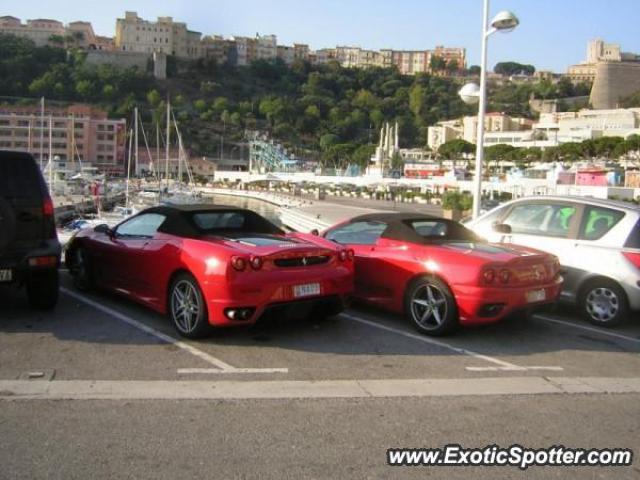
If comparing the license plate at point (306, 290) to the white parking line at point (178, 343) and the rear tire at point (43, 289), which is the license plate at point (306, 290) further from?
the rear tire at point (43, 289)

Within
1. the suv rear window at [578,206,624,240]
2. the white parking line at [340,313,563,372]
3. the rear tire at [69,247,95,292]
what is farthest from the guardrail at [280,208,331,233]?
the white parking line at [340,313,563,372]

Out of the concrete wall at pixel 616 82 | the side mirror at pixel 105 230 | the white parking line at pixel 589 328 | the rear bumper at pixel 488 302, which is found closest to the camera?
the rear bumper at pixel 488 302

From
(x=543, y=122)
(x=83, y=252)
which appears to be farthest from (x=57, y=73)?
(x=83, y=252)

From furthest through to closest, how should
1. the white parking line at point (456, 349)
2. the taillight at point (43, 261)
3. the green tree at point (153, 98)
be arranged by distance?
1. the green tree at point (153, 98)
2. the taillight at point (43, 261)
3. the white parking line at point (456, 349)

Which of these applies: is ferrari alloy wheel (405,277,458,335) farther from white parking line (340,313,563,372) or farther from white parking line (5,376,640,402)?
white parking line (5,376,640,402)

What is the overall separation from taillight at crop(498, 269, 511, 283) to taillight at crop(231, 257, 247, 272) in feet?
8.44

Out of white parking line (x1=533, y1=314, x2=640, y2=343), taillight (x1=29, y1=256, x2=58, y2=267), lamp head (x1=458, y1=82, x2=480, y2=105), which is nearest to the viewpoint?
taillight (x1=29, y1=256, x2=58, y2=267)

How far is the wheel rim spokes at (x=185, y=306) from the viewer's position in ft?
21.5

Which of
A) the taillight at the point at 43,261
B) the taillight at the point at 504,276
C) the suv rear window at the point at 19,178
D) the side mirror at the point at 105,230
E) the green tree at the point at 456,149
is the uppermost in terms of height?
the green tree at the point at 456,149

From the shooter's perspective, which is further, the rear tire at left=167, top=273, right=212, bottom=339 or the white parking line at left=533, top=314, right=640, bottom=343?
the white parking line at left=533, top=314, right=640, bottom=343

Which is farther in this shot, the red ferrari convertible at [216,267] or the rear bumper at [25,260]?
the rear bumper at [25,260]

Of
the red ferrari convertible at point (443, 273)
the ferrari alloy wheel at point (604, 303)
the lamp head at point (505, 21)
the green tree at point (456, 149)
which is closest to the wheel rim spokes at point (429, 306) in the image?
the red ferrari convertible at point (443, 273)

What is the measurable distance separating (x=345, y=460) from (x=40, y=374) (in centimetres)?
280

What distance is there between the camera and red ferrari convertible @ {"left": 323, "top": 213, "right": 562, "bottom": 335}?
677cm
